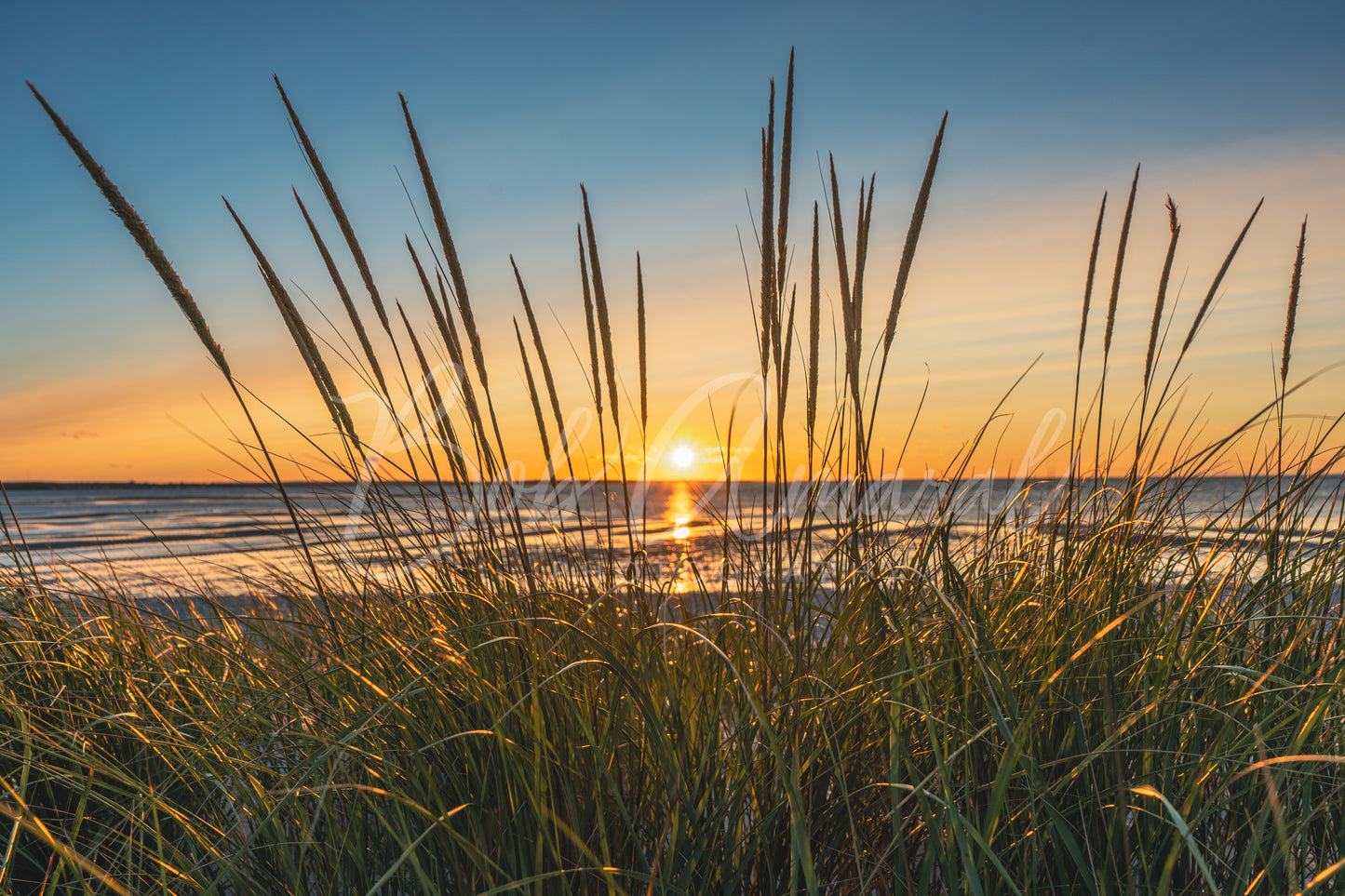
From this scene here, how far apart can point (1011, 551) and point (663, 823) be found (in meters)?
1.41

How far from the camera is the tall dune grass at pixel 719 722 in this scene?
1.11 m

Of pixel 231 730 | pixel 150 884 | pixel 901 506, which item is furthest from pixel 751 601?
pixel 150 884

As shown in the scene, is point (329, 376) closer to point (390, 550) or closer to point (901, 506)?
point (390, 550)

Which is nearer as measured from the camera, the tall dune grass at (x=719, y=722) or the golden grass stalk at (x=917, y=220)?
the tall dune grass at (x=719, y=722)

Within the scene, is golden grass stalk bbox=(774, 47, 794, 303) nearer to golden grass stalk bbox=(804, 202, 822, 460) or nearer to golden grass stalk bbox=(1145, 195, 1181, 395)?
golden grass stalk bbox=(804, 202, 822, 460)

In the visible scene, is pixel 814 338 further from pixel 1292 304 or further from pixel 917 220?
pixel 1292 304

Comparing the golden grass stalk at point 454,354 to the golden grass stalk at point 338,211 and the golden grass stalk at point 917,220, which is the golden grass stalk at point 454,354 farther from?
the golden grass stalk at point 917,220

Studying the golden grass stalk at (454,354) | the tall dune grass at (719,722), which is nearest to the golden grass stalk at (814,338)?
the tall dune grass at (719,722)

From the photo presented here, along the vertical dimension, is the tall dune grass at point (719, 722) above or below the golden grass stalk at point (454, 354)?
below

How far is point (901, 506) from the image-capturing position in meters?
2.25

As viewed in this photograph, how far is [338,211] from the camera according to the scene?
1392 mm

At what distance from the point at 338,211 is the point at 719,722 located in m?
1.16

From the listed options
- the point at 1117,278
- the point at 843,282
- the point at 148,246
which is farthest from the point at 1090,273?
the point at 148,246

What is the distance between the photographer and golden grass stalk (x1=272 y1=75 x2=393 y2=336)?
134 cm
